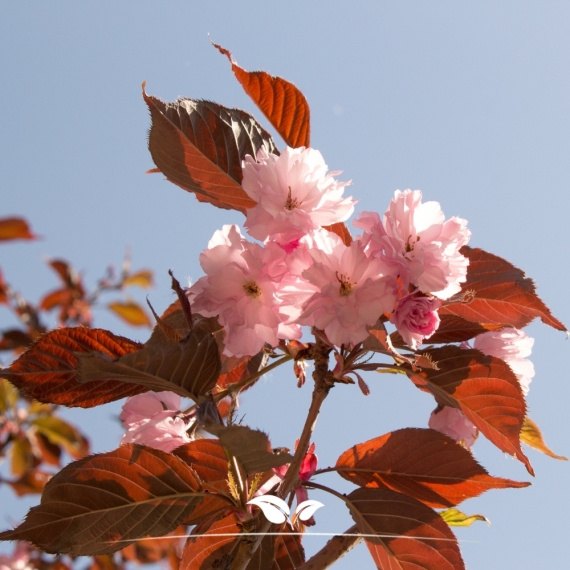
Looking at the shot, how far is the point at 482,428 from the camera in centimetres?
116

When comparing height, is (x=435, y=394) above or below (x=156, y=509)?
above

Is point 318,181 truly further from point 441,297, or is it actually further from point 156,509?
point 156,509

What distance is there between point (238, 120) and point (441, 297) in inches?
21.8

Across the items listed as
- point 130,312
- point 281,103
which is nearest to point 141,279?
point 130,312

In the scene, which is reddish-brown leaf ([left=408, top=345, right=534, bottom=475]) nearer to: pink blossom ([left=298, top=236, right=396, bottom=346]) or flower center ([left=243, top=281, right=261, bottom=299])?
pink blossom ([left=298, top=236, right=396, bottom=346])

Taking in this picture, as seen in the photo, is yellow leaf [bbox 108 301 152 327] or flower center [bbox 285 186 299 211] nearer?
flower center [bbox 285 186 299 211]

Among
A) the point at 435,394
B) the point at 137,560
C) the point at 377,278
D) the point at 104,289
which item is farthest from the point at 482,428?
the point at 104,289

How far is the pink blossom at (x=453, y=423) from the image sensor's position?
1.31 m

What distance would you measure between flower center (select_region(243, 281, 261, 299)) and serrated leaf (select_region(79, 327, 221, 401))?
125 mm

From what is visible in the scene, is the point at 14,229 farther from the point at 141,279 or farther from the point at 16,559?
the point at 16,559

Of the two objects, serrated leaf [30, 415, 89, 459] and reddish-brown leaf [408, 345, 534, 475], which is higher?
serrated leaf [30, 415, 89, 459]

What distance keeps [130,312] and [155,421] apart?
3182mm

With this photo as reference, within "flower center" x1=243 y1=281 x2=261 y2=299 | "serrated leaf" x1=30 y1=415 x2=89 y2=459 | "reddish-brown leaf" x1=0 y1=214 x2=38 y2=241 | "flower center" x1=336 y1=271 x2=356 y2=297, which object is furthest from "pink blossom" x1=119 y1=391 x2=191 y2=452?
"serrated leaf" x1=30 y1=415 x2=89 y2=459

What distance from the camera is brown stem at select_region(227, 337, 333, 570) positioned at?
1.00m
